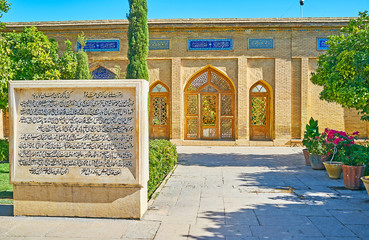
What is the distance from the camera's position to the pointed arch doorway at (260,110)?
15547 mm

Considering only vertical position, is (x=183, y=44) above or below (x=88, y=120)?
above

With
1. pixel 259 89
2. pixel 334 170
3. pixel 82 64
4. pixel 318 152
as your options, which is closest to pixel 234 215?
pixel 334 170

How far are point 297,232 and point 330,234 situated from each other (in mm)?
390

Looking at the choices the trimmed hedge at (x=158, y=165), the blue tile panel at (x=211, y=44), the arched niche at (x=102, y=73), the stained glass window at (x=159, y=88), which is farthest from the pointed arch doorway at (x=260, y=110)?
the trimmed hedge at (x=158, y=165)

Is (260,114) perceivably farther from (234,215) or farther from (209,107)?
(234,215)

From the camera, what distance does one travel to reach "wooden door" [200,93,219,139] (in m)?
15.8

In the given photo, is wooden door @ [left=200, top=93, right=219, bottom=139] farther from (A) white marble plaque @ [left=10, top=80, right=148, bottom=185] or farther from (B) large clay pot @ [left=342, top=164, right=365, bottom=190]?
(A) white marble plaque @ [left=10, top=80, right=148, bottom=185]

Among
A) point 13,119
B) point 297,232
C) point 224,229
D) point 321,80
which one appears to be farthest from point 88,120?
point 321,80

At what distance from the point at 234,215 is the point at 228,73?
11.3m

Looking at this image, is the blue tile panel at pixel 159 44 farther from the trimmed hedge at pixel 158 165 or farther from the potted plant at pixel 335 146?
the potted plant at pixel 335 146

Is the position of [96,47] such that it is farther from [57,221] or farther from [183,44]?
[57,221]

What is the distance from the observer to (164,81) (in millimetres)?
15633

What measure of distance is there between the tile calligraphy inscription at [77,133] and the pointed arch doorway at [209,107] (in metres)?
11.2

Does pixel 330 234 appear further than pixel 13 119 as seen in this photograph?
No
